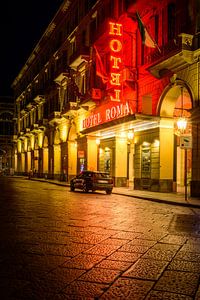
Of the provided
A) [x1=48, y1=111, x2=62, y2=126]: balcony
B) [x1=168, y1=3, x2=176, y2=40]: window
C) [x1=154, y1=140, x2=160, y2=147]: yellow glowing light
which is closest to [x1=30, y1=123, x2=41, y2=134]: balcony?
[x1=48, y1=111, x2=62, y2=126]: balcony

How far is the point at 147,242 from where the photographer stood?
344 inches

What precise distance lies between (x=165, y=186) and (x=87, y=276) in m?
19.3

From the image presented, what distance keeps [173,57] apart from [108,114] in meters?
10.3

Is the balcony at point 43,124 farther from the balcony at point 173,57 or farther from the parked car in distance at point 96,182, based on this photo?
the balcony at point 173,57

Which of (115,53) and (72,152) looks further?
(72,152)

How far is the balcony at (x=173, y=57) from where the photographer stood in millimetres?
20328

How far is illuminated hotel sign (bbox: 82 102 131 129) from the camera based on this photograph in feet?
91.7

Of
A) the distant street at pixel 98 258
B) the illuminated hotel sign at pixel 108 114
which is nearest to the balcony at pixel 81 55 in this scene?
the illuminated hotel sign at pixel 108 114

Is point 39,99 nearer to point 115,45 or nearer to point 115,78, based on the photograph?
point 115,45

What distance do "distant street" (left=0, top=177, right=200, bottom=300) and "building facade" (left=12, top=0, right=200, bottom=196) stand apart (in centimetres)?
891

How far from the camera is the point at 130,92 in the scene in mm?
28547

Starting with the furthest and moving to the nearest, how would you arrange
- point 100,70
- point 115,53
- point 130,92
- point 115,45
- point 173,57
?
point 100,70
point 130,92
point 115,45
point 115,53
point 173,57

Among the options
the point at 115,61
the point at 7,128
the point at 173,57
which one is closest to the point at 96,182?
the point at 115,61

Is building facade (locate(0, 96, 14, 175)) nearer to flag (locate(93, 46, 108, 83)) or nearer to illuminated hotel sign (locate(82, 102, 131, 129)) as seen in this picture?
illuminated hotel sign (locate(82, 102, 131, 129))
